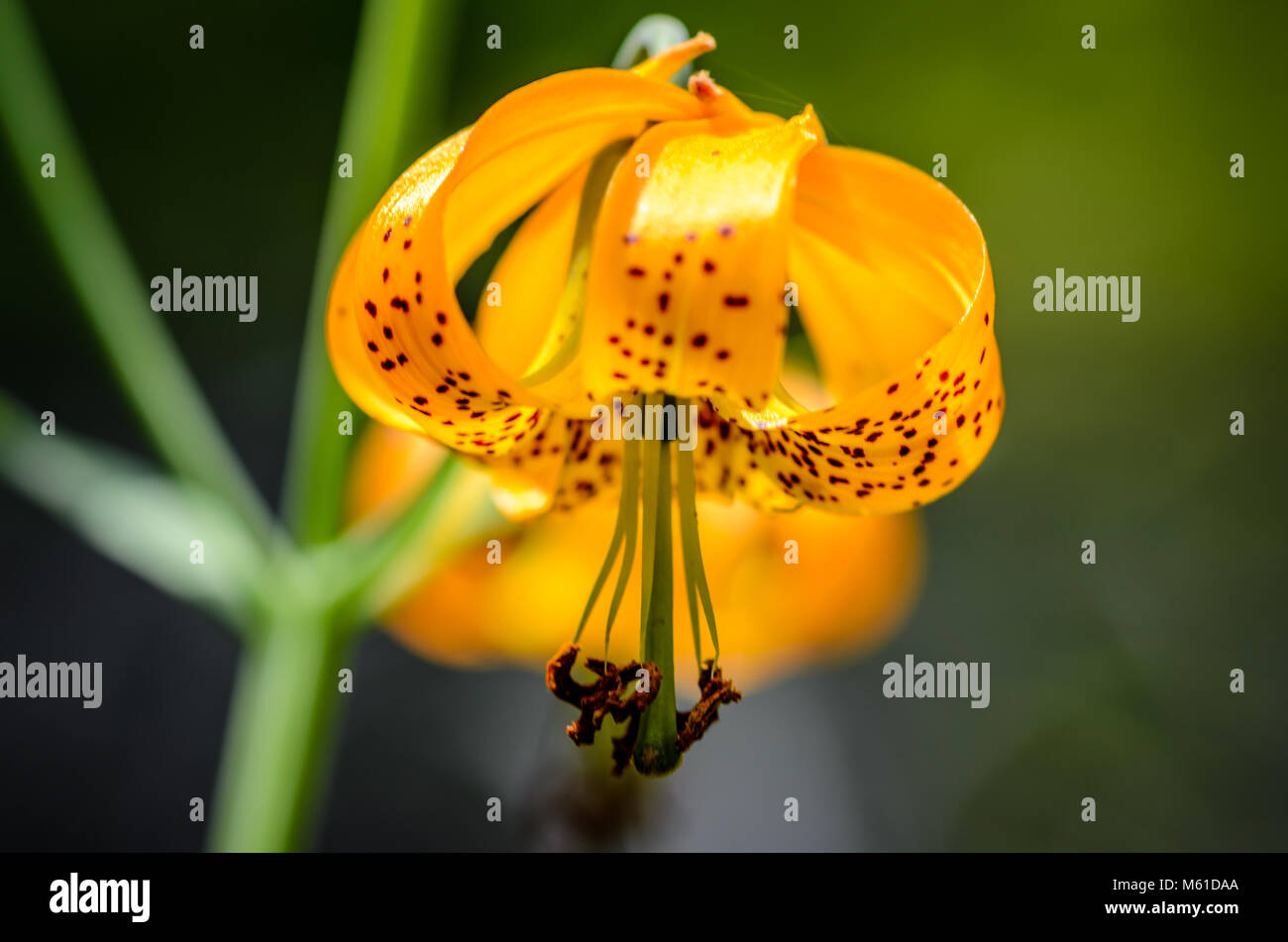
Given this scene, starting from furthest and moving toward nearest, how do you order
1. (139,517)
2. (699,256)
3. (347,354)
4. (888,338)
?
(139,517) → (888,338) → (347,354) → (699,256)

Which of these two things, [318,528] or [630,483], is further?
[318,528]

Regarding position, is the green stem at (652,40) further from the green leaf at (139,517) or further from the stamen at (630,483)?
the green leaf at (139,517)

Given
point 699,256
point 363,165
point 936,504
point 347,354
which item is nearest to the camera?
point 699,256

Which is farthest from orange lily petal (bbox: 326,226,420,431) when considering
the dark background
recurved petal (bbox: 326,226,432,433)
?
the dark background

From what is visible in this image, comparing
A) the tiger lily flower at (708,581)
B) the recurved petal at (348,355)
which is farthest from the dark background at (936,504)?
the recurved petal at (348,355)

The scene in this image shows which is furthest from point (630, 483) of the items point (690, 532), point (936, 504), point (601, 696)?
point (936, 504)

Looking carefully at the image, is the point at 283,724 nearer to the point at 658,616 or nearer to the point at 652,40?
the point at 658,616
